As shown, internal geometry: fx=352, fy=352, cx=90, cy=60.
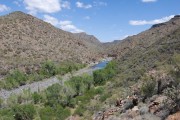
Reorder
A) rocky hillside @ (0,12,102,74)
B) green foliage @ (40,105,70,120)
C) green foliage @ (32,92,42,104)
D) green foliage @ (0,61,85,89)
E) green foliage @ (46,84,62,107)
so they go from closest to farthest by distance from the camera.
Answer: green foliage @ (40,105,70,120) < green foliage @ (46,84,62,107) < green foliage @ (32,92,42,104) < green foliage @ (0,61,85,89) < rocky hillside @ (0,12,102,74)

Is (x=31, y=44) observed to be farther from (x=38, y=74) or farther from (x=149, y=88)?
(x=149, y=88)

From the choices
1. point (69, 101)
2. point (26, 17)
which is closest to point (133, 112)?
point (69, 101)

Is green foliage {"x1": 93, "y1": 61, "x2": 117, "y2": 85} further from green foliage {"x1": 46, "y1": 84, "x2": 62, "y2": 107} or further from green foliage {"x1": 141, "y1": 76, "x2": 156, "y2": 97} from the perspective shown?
green foliage {"x1": 141, "y1": 76, "x2": 156, "y2": 97}

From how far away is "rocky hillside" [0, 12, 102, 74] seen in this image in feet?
457

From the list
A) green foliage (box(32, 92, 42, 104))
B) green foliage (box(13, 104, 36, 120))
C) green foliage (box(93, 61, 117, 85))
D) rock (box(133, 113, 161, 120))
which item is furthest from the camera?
green foliage (box(93, 61, 117, 85))

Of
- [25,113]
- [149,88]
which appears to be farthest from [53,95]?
[149,88]

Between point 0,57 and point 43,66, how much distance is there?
60.8ft

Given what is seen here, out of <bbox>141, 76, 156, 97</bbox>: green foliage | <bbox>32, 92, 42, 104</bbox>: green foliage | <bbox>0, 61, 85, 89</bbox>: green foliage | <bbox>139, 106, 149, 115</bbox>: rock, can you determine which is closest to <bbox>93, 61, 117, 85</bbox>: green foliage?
<bbox>32, 92, 42, 104</bbox>: green foliage

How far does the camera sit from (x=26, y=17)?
180875mm

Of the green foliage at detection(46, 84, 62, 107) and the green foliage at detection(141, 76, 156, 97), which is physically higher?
the green foliage at detection(141, 76, 156, 97)

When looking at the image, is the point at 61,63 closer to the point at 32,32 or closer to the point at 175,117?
the point at 32,32

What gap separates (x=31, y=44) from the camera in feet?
517

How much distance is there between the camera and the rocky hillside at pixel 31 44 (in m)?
139

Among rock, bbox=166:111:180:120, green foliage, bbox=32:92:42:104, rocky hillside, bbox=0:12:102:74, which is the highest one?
rocky hillside, bbox=0:12:102:74
